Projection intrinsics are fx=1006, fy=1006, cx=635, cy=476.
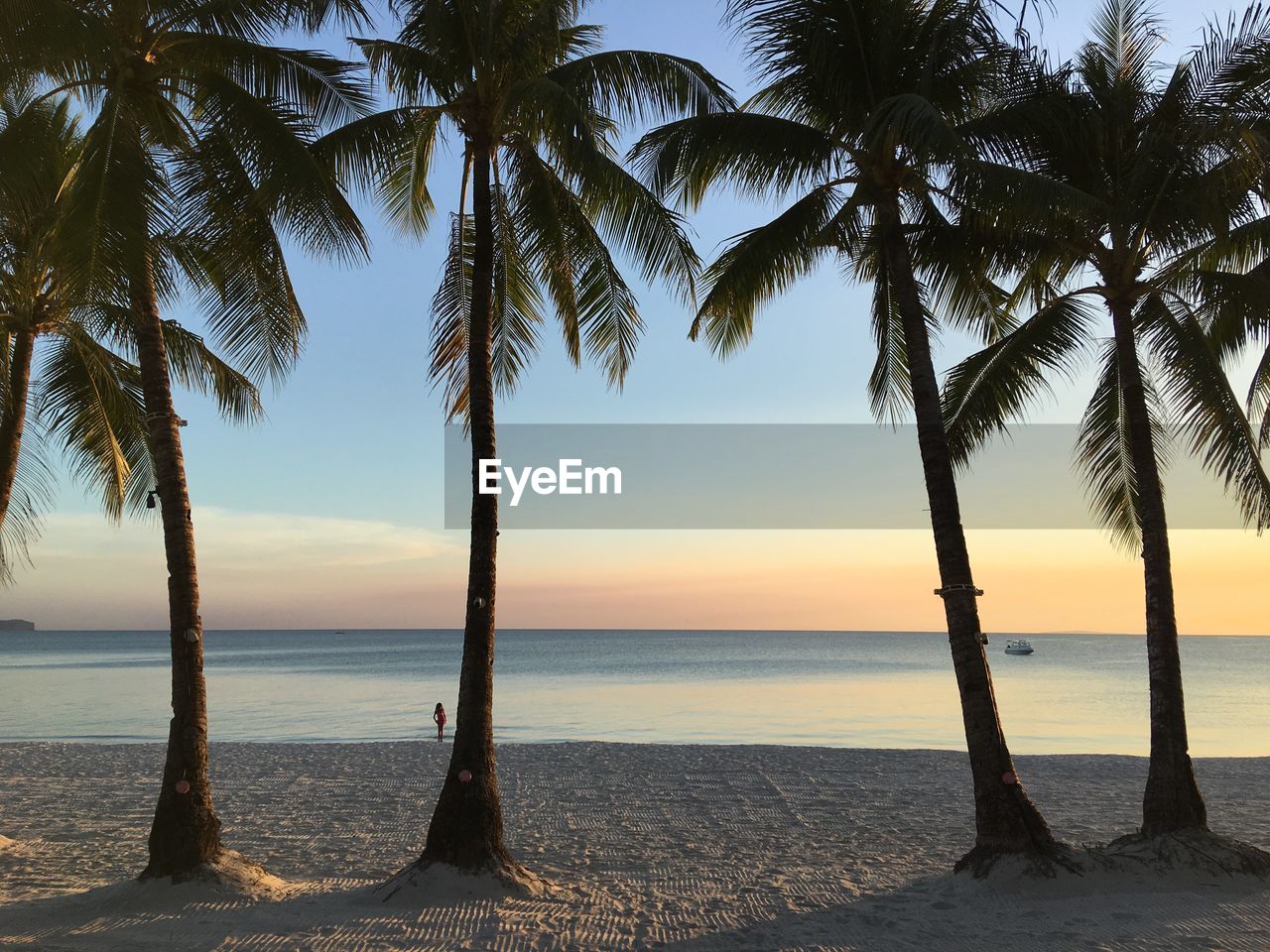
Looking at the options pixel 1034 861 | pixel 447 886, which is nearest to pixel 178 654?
pixel 447 886

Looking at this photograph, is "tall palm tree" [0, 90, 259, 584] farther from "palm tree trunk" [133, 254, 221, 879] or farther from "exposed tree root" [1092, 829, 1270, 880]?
"exposed tree root" [1092, 829, 1270, 880]

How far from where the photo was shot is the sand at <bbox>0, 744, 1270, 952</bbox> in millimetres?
7332

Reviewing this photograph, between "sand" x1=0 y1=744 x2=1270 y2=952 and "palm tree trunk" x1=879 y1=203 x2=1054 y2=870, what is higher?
"palm tree trunk" x1=879 y1=203 x2=1054 y2=870

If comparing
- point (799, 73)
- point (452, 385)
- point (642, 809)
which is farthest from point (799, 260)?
point (642, 809)

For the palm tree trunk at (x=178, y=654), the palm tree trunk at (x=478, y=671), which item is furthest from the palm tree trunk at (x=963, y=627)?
the palm tree trunk at (x=178, y=654)

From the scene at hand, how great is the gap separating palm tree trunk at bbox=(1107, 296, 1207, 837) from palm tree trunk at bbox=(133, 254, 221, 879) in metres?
8.14

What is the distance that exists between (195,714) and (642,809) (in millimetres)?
6728

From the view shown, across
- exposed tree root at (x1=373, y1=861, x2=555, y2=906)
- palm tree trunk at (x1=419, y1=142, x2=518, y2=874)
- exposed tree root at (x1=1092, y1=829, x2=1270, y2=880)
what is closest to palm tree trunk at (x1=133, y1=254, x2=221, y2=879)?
exposed tree root at (x1=373, y1=861, x2=555, y2=906)

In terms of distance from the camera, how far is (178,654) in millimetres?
8180

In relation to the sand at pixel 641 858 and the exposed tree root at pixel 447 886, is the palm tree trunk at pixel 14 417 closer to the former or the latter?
the sand at pixel 641 858

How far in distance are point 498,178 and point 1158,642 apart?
7.54m

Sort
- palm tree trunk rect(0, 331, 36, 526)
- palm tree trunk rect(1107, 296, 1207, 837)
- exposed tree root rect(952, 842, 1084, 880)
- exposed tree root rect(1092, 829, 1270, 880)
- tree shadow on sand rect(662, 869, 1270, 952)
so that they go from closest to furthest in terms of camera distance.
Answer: tree shadow on sand rect(662, 869, 1270, 952) → exposed tree root rect(952, 842, 1084, 880) → exposed tree root rect(1092, 829, 1270, 880) → palm tree trunk rect(1107, 296, 1207, 837) → palm tree trunk rect(0, 331, 36, 526)

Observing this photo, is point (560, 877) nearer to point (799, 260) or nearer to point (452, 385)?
point (452, 385)

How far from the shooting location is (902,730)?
2947 cm
